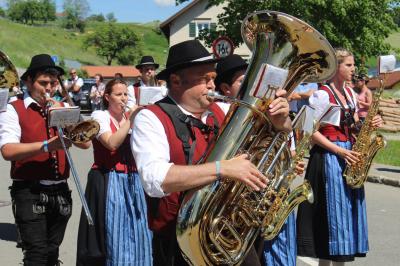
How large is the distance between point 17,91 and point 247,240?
2502 millimetres

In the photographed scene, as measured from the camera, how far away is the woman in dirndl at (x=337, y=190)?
4.60m

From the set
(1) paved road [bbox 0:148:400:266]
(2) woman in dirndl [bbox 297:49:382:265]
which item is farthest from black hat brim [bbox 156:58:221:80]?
(1) paved road [bbox 0:148:400:266]

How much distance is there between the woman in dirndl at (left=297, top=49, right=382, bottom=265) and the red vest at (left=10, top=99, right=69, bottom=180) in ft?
6.20

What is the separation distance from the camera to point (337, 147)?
459cm

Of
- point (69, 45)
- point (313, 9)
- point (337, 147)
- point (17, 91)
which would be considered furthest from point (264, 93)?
point (69, 45)

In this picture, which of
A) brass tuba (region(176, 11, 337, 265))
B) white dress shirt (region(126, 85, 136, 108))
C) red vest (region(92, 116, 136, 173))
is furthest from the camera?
white dress shirt (region(126, 85, 136, 108))

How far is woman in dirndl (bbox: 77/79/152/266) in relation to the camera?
14.3 feet

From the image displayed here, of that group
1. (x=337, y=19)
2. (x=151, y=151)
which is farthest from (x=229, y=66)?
(x=337, y=19)

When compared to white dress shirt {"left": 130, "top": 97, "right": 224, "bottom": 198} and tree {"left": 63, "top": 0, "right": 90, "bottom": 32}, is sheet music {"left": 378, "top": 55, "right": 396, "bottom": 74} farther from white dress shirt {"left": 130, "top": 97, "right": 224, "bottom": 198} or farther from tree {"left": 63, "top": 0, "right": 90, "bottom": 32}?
tree {"left": 63, "top": 0, "right": 90, "bottom": 32}

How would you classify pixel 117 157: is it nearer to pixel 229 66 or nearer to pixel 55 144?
pixel 55 144

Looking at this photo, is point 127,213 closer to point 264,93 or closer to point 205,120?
point 205,120

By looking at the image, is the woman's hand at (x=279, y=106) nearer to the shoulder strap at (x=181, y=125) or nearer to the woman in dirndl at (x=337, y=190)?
the shoulder strap at (x=181, y=125)

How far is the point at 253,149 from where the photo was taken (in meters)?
2.79

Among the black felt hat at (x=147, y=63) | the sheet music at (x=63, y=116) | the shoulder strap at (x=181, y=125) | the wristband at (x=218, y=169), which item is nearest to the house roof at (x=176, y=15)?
the black felt hat at (x=147, y=63)
